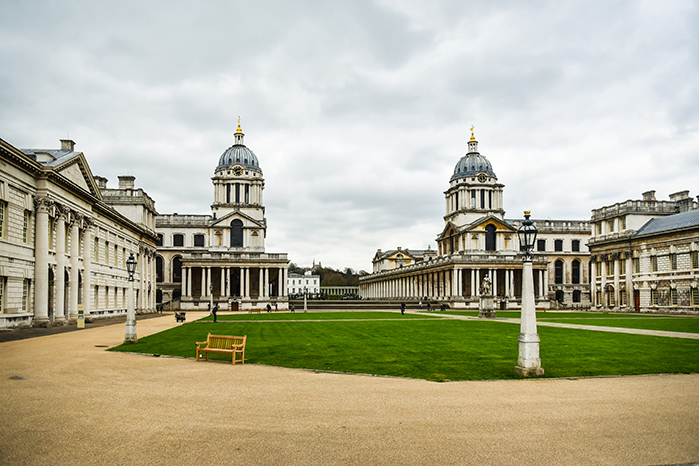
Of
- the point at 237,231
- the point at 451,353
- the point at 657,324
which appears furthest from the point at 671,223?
the point at 237,231

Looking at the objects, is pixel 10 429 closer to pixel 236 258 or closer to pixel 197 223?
pixel 236 258

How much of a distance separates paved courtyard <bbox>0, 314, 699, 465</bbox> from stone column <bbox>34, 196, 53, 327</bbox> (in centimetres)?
2153

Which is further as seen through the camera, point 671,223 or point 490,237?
point 490,237

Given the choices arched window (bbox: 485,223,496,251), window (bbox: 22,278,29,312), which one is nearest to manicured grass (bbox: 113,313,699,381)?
window (bbox: 22,278,29,312)

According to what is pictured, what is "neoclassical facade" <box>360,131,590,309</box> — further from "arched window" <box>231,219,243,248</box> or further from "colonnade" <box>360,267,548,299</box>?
"arched window" <box>231,219,243,248</box>

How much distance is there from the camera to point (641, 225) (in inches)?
2645

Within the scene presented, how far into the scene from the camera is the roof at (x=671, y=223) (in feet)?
188

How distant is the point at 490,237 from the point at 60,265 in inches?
2641

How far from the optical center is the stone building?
56750mm

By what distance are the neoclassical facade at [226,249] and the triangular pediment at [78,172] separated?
34.6 metres

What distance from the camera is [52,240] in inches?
1448

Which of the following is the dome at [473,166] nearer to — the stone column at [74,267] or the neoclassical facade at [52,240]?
the neoclassical facade at [52,240]

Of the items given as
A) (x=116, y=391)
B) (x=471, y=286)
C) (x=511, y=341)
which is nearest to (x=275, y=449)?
(x=116, y=391)

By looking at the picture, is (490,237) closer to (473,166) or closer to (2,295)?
(473,166)
